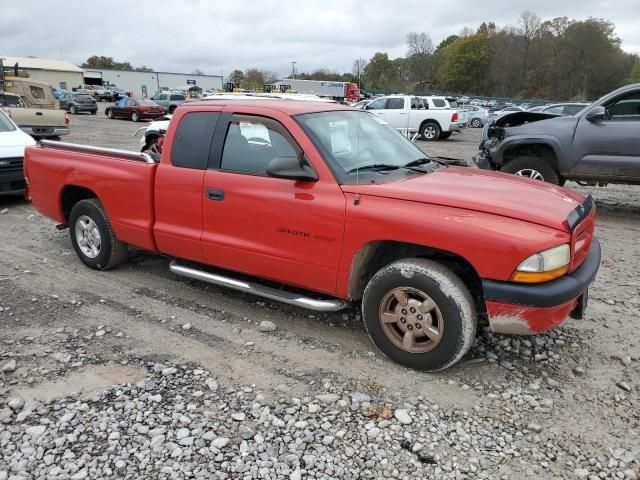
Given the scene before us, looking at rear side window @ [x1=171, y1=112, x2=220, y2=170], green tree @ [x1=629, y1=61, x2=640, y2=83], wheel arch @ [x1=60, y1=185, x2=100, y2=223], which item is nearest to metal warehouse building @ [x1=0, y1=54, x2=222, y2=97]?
green tree @ [x1=629, y1=61, x2=640, y2=83]

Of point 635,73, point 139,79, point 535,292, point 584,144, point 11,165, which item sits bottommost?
point 139,79

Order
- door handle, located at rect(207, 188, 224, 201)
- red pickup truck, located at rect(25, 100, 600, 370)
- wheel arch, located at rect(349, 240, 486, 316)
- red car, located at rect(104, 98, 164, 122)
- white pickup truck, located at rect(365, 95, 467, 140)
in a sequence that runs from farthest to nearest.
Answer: red car, located at rect(104, 98, 164, 122) < white pickup truck, located at rect(365, 95, 467, 140) < door handle, located at rect(207, 188, 224, 201) < wheel arch, located at rect(349, 240, 486, 316) < red pickup truck, located at rect(25, 100, 600, 370)

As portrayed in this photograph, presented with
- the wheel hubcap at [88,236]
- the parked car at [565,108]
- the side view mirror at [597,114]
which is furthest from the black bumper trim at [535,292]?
the parked car at [565,108]

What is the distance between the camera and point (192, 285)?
497cm

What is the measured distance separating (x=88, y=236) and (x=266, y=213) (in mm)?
2451

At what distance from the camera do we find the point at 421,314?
3.36 meters

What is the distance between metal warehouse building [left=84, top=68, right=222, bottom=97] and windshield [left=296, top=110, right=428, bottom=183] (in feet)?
290

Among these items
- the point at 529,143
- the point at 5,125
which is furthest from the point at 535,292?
the point at 5,125

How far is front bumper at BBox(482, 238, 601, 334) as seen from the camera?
3.01m

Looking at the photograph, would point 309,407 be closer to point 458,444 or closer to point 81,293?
point 458,444

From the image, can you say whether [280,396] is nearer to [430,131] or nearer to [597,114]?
[597,114]

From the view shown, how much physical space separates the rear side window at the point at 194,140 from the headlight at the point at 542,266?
2555 millimetres

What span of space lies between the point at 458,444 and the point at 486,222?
4.21 feet

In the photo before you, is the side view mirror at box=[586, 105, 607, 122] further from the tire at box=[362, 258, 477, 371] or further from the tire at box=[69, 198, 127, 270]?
the tire at box=[69, 198, 127, 270]
